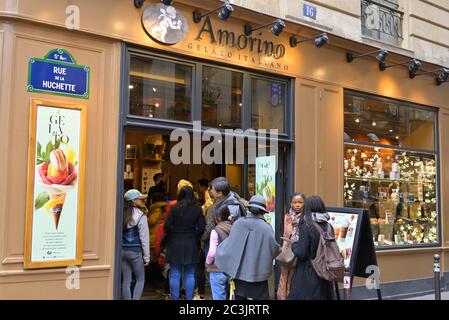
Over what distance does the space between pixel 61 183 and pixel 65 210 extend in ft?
1.13

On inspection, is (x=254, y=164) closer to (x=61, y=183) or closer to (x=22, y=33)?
(x=61, y=183)

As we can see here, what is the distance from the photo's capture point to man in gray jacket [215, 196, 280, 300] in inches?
230

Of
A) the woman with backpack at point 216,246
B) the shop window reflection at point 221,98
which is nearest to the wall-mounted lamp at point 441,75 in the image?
the shop window reflection at point 221,98

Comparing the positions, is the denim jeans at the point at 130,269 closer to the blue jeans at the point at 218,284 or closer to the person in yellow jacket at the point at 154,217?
the blue jeans at the point at 218,284

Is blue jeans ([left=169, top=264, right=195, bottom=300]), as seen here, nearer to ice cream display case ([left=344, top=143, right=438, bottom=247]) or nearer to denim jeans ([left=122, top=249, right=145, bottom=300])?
denim jeans ([left=122, top=249, right=145, bottom=300])

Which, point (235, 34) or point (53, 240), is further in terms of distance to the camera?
point (235, 34)

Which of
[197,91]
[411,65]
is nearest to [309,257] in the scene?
[197,91]

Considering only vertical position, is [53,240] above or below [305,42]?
below

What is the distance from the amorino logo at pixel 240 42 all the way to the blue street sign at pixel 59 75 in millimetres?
2014

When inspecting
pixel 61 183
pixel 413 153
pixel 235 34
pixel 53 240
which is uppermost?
pixel 235 34

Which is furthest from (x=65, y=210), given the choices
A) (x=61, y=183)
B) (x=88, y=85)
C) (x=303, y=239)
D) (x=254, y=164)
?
(x=254, y=164)

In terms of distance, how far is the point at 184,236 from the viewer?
7.84 meters

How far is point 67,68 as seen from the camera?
6738 millimetres

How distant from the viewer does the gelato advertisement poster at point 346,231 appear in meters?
7.27
